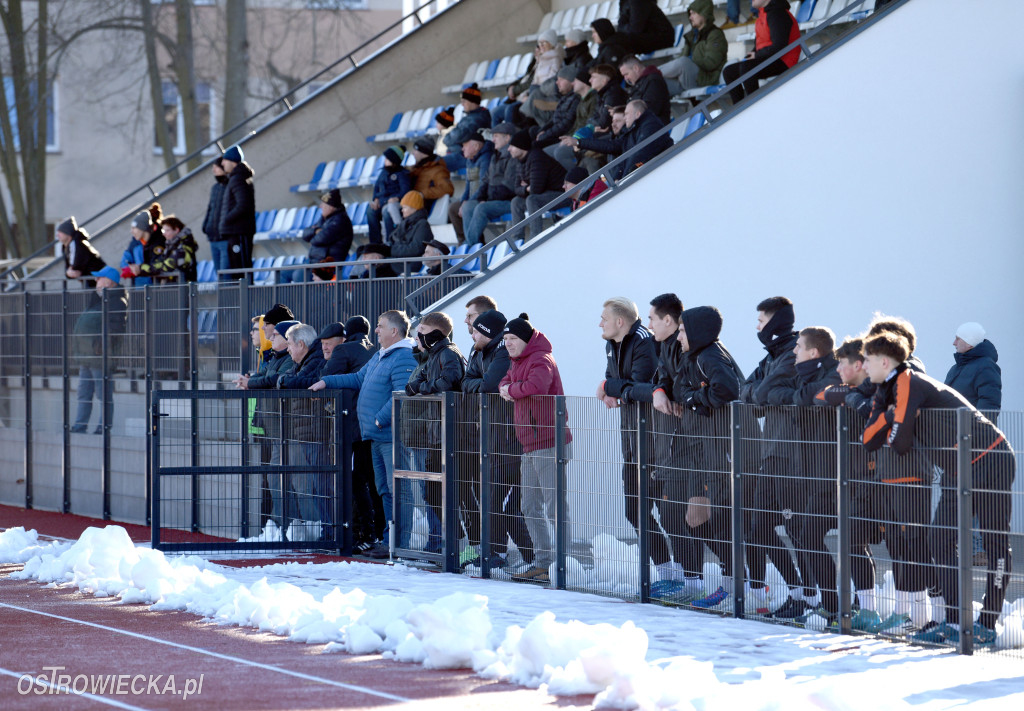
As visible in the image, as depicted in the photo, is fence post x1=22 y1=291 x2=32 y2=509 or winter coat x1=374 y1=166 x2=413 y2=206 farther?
fence post x1=22 y1=291 x2=32 y2=509

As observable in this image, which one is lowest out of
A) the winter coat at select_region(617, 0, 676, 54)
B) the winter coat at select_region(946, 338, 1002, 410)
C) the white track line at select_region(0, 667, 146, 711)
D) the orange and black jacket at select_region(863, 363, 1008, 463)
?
the white track line at select_region(0, 667, 146, 711)

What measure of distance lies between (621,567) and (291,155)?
47.6 feet

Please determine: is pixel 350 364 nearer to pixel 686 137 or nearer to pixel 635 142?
pixel 686 137

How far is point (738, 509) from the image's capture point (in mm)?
9750

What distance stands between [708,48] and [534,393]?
7602 mm

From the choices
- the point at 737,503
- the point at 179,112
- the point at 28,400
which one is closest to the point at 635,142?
the point at 737,503

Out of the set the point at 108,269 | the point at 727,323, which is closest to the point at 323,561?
the point at 727,323

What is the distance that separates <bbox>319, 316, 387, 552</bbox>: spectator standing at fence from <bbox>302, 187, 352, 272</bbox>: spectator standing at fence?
4.69 metres

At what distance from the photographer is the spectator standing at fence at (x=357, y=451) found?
528 inches

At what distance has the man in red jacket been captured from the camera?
11.2 meters

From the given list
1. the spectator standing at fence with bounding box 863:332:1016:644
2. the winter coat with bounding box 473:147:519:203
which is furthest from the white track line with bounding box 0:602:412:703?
the winter coat with bounding box 473:147:519:203

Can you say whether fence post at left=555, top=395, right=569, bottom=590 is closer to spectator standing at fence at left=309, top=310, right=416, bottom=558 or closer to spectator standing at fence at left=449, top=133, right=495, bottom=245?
spectator standing at fence at left=309, top=310, right=416, bottom=558

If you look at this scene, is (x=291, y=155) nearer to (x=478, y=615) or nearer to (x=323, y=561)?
(x=323, y=561)

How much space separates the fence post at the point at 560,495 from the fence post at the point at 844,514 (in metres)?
2.48
